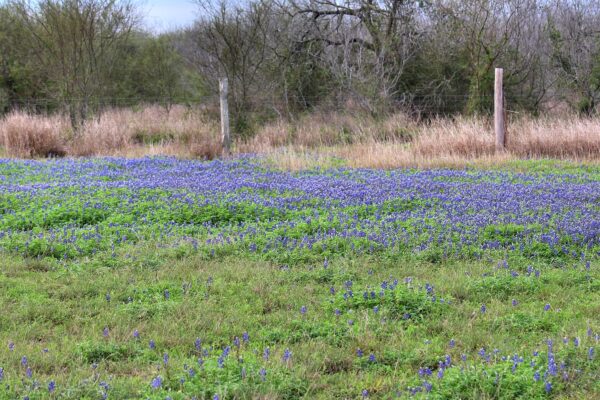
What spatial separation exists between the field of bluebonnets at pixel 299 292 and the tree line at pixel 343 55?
496 inches

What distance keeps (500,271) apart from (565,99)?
60.6 feet

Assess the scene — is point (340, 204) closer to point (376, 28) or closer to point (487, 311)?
point (487, 311)

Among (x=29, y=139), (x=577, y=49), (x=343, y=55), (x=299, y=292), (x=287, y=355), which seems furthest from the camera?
(x=343, y=55)

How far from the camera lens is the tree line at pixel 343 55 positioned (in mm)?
21062

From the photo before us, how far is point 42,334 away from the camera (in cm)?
419

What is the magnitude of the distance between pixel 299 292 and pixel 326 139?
14271 mm

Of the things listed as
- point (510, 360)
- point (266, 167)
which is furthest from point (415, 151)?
point (510, 360)

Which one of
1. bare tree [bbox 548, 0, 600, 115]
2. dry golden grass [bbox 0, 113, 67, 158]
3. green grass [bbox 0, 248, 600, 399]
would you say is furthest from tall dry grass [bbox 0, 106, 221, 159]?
bare tree [bbox 548, 0, 600, 115]

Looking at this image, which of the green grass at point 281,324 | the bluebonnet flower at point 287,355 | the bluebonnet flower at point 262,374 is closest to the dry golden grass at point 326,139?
the green grass at point 281,324

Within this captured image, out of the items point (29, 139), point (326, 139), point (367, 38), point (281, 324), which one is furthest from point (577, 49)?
point (281, 324)

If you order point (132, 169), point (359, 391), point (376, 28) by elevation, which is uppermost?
point (376, 28)

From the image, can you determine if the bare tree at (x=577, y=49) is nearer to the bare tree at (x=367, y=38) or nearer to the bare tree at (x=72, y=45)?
the bare tree at (x=367, y=38)

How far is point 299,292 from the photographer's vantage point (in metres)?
5.07

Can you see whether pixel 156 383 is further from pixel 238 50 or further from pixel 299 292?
pixel 238 50
